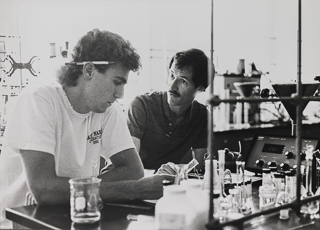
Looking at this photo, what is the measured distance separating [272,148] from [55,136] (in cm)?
137

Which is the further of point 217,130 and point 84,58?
point 217,130

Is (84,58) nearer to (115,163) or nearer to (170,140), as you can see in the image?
(115,163)

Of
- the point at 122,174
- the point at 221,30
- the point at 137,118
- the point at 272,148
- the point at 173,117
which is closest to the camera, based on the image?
the point at 122,174

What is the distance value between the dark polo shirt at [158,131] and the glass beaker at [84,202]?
141 cm

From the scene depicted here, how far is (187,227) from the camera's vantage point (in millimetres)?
1325

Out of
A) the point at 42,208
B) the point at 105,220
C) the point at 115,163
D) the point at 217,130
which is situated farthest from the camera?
the point at 217,130

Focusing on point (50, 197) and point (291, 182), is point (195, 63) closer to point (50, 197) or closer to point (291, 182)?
point (291, 182)

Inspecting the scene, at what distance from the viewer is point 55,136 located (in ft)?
6.36

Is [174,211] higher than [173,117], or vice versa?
[173,117]

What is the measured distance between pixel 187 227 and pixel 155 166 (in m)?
1.67

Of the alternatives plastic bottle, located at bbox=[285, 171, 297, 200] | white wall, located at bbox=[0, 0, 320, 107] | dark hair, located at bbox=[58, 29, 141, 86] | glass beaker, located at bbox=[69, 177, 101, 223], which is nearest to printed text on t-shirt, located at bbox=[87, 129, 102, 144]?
dark hair, located at bbox=[58, 29, 141, 86]

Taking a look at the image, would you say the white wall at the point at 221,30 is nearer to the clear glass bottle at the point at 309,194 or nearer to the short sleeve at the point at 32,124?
the short sleeve at the point at 32,124

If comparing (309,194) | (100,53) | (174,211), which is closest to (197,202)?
(174,211)

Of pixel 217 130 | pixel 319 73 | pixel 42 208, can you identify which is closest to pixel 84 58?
pixel 42 208
